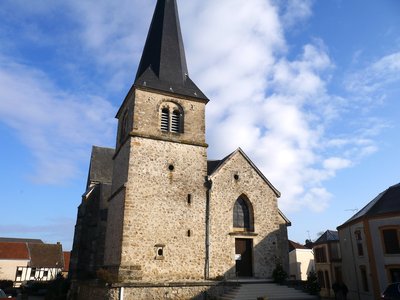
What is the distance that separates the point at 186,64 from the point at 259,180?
31.1 ft

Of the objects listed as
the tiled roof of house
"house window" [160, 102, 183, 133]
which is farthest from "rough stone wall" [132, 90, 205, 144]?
the tiled roof of house

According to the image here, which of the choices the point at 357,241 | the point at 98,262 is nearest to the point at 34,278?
the point at 98,262

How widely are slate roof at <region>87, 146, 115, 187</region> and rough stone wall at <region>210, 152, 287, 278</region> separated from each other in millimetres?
12969

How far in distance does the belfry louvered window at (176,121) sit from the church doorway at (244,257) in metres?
7.43

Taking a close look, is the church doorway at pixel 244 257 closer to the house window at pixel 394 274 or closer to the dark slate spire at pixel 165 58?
the house window at pixel 394 274

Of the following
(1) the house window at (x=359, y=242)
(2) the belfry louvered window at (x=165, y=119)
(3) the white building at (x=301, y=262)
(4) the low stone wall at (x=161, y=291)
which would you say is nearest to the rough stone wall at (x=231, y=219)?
(4) the low stone wall at (x=161, y=291)

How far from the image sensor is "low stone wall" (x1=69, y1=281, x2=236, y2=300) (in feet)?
46.8

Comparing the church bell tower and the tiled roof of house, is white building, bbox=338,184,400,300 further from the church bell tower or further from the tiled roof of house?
the tiled roof of house

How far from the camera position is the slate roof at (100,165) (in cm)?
2775

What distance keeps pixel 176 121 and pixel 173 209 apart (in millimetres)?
5401

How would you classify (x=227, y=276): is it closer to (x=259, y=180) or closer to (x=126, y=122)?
(x=259, y=180)

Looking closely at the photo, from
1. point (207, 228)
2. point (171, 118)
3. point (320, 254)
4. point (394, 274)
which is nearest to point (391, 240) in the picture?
point (394, 274)

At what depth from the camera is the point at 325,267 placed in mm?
30281

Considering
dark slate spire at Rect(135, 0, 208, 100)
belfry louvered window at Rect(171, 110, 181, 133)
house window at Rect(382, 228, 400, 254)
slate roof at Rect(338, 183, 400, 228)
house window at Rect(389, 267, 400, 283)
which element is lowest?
house window at Rect(389, 267, 400, 283)
